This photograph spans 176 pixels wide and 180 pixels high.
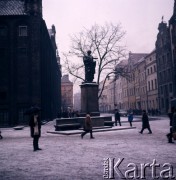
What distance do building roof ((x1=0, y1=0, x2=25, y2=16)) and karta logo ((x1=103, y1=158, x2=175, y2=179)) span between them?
102ft

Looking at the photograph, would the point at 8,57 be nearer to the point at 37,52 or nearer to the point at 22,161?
the point at 37,52

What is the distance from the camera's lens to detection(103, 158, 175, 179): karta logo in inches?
263

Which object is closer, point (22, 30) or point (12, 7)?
point (22, 30)

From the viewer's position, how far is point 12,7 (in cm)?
3653

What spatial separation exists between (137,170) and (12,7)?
33838 millimetres

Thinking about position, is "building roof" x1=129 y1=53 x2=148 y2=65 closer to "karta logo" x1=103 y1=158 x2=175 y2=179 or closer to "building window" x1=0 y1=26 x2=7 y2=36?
"building window" x1=0 y1=26 x2=7 y2=36

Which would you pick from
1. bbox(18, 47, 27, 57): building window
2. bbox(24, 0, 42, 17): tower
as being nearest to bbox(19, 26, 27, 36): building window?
bbox(18, 47, 27, 57): building window

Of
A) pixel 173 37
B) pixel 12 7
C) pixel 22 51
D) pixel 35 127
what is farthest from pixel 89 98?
pixel 173 37

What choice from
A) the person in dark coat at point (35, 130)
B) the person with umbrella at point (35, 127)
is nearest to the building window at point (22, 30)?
the person with umbrella at point (35, 127)

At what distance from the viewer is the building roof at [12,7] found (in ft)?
116

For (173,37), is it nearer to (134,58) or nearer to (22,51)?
(22,51)

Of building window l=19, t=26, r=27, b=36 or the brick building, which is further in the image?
building window l=19, t=26, r=27, b=36

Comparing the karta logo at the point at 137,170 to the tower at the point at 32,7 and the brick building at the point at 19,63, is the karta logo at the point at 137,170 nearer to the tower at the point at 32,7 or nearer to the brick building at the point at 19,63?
the brick building at the point at 19,63

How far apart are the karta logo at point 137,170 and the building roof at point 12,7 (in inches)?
1218
